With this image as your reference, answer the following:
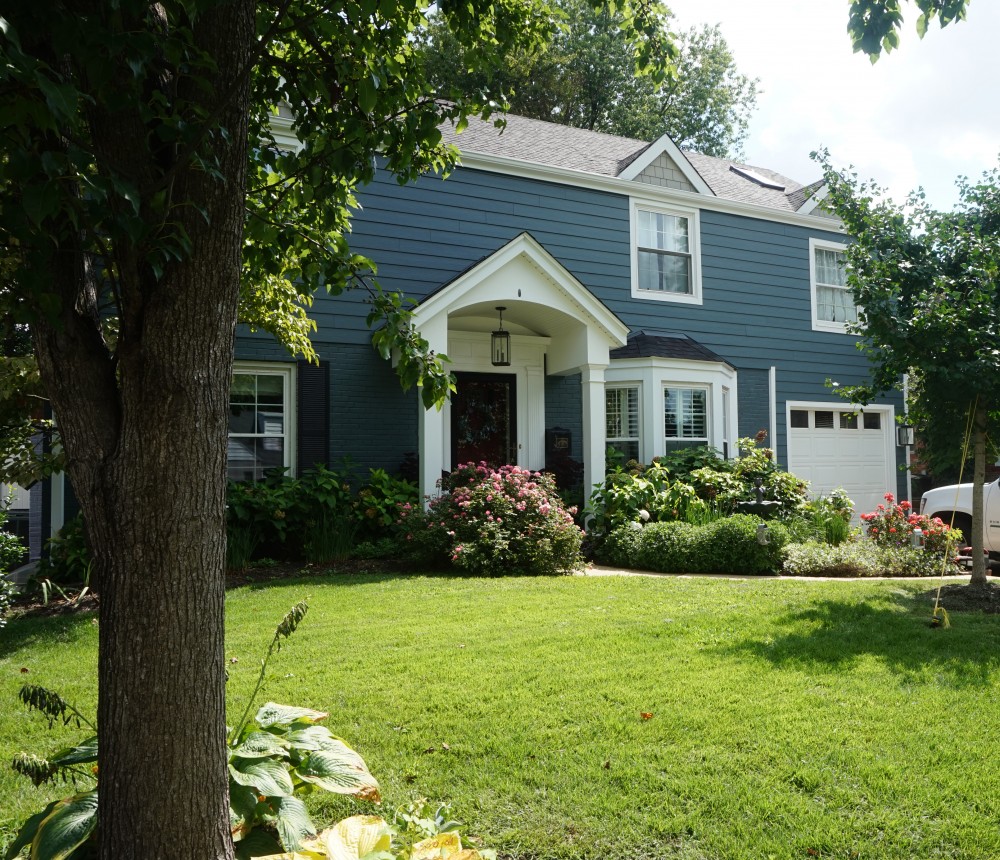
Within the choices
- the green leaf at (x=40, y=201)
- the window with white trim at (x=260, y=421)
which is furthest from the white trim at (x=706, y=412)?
the green leaf at (x=40, y=201)

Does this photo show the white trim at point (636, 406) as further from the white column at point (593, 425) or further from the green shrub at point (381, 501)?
the green shrub at point (381, 501)


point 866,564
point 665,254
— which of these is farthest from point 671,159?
point 866,564

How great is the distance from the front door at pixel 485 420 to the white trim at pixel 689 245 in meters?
2.97

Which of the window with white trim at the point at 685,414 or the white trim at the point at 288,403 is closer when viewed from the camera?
the white trim at the point at 288,403

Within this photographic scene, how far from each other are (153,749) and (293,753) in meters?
0.80

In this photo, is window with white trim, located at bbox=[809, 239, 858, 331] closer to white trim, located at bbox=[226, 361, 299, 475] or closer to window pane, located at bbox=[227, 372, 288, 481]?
white trim, located at bbox=[226, 361, 299, 475]

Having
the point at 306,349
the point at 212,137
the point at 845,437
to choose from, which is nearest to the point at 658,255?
the point at 845,437

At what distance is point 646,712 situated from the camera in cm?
393

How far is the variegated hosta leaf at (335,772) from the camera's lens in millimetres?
2639

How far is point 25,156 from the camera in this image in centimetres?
166

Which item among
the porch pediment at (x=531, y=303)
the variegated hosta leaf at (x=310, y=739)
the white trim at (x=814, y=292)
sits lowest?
the variegated hosta leaf at (x=310, y=739)

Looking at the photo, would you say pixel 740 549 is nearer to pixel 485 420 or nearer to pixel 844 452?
pixel 485 420

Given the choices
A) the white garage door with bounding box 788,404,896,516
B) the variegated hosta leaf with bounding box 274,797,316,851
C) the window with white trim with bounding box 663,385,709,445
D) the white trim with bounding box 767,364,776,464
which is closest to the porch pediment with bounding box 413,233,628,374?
the window with white trim with bounding box 663,385,709,445

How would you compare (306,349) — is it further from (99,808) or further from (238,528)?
(99,808)
